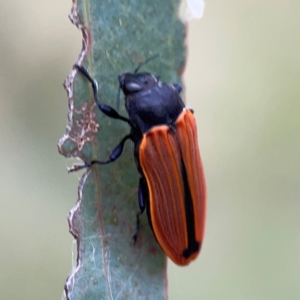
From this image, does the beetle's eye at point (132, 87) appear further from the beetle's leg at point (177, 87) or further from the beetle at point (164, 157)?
the beetle's leg at point (177, 87)

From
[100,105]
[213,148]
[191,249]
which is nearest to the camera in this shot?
[100,105]

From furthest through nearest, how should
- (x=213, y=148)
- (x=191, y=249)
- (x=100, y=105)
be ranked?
1. (x=213, y=148)
2. (x=191, y=249)
3. (x=100, y=105)

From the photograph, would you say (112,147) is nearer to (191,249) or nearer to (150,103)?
(150,103)

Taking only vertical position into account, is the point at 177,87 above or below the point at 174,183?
above

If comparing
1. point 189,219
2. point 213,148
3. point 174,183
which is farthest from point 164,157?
point 213,148

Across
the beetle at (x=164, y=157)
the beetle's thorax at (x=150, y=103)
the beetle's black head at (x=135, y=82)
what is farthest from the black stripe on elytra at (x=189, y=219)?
the beetle's black head at (x=135, y=82)

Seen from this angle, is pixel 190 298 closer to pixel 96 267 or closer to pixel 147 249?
pixel 147 249

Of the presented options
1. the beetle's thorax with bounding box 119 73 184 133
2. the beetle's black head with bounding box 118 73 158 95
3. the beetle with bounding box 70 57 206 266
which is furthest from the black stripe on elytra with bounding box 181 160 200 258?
the beetle's black head with bounding box 118 73 158 95

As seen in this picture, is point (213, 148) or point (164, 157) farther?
point (213, 148)
